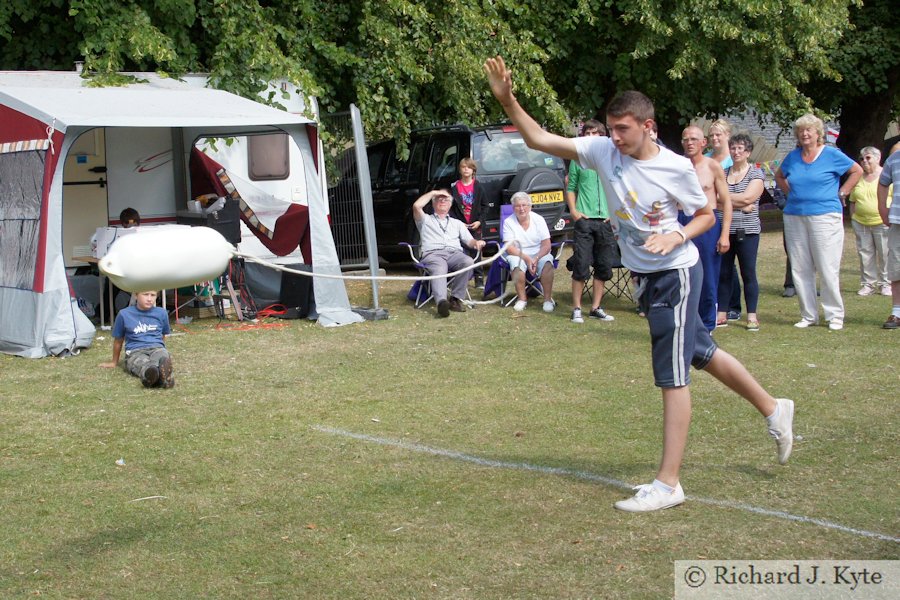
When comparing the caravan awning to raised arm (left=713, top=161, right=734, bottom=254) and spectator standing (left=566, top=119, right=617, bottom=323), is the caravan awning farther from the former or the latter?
raised arm (left=713, top=161, right=734, bottom=254)

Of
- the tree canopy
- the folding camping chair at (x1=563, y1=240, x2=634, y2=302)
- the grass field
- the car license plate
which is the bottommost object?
the grass field

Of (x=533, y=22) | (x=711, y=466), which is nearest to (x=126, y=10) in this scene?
(x=533, y=22)

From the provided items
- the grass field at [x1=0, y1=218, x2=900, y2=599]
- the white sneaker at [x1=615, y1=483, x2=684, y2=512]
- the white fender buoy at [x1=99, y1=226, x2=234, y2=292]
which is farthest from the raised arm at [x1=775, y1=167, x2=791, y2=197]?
the white fender buoy at [x1=99, y1=226, x2=234, y2=292]

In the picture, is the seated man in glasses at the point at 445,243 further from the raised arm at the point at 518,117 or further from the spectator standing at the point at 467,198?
the raised arm at the point at 518,117

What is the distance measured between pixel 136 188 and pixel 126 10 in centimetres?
216

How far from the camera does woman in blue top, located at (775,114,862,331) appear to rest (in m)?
9.55

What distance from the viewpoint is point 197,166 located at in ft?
43.3

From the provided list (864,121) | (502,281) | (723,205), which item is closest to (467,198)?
(502,281)

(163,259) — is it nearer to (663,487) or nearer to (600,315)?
(663,487)

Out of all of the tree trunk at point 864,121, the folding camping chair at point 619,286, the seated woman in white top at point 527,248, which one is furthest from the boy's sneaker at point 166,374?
the tree trunk at point 864,121

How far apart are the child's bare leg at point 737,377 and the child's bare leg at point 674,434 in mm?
297

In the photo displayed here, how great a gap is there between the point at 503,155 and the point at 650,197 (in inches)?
406

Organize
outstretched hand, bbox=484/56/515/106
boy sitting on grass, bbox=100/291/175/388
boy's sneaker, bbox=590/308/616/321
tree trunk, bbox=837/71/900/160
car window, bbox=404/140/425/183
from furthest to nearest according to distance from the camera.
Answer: tree trunk, bbox=837/71/900/160, car window, bbox=404/140/425/183, boy's sneaker, bbox=590/308/616/321, boy sitting on grass, bbox=100/291/175/388, outstretched hand, bbox=484/56/515/106

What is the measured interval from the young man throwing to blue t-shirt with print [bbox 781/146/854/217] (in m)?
5.00
